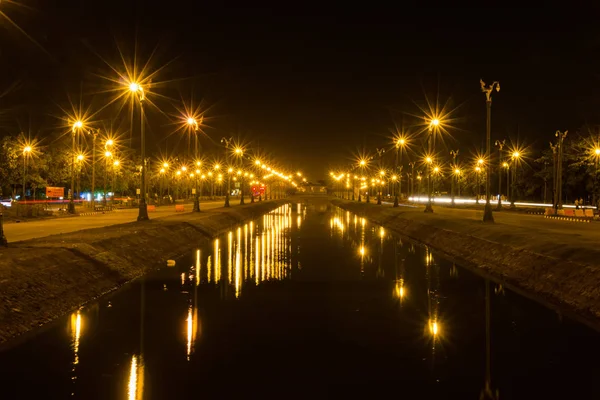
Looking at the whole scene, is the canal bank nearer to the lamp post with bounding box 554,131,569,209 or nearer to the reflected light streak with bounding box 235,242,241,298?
A: the reflected light streak with bounding box 235,242,241,298

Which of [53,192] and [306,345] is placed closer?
[306,345]

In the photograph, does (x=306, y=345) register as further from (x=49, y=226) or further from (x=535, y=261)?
(x=49, y=226)

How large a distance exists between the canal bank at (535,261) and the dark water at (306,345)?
1.03 m

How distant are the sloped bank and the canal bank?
1299cm

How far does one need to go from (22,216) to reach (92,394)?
4678 centimetres

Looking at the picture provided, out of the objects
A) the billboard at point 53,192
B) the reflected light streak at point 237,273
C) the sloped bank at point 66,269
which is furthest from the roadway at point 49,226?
the billboard at point 53,192

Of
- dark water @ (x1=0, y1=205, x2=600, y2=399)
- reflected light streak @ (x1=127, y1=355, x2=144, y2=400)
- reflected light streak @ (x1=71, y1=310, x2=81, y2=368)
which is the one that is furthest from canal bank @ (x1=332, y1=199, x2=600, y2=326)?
reflected light streak @ (x1=71, y1=310, x2=81, y2=368)

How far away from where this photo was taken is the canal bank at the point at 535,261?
51.8 ft

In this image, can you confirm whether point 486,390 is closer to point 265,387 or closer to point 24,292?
point 265,387

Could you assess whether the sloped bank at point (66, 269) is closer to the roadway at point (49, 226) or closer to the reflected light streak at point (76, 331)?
the reflected light streak at point (76, 331)

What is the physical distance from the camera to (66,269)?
17.7 meters

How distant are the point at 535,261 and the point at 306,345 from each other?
1231 centimetres

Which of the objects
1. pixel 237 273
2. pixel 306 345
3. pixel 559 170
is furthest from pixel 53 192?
pixel 306 345

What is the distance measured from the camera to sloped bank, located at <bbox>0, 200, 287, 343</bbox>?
13.4 m
